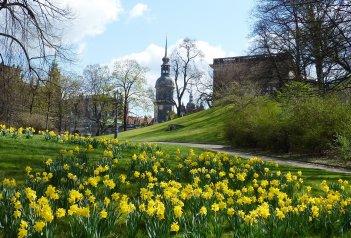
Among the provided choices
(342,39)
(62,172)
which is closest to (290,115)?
(342,39)

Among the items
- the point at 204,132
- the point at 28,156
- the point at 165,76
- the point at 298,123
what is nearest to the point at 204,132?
the point at 204,132

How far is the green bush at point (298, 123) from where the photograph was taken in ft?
54.3

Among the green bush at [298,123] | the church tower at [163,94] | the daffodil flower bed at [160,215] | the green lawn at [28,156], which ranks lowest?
the daffodil flower bed at [160,215]

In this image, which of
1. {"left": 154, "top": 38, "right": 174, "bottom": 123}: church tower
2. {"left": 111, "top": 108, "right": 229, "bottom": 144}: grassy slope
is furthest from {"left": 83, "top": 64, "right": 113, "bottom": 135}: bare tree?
{"left": 154, "top": 38, "right": 174, "bottom": 123}: church tower

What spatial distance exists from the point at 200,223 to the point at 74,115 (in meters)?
52.7

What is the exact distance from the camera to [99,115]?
193 feet

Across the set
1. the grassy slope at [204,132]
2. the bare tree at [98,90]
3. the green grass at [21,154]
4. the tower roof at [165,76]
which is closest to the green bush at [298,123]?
the grassy slope at [204,132]

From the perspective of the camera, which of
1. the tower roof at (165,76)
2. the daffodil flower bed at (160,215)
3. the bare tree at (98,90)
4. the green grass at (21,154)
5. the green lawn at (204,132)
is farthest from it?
the tower roof at (165,76)

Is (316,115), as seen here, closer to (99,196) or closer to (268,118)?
(268,118)

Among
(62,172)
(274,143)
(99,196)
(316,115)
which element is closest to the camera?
(99,196)

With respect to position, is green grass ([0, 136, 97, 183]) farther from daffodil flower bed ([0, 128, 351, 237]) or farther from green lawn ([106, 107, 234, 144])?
green lawn ([106, 107, 234, 144])

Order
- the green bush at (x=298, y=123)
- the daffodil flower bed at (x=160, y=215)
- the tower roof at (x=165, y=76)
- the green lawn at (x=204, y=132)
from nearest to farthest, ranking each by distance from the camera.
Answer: the daffodil flower bed at (x=160, y=215)
the green bush at (x=298, y=123)
the green lawn at (x=204, y=132)
the tower roof at (x=165, y=76)

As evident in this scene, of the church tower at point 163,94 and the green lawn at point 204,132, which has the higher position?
the church tower at point 163,94

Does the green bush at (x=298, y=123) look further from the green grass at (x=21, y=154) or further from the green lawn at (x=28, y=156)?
the green grass at (x=21, y=154)
